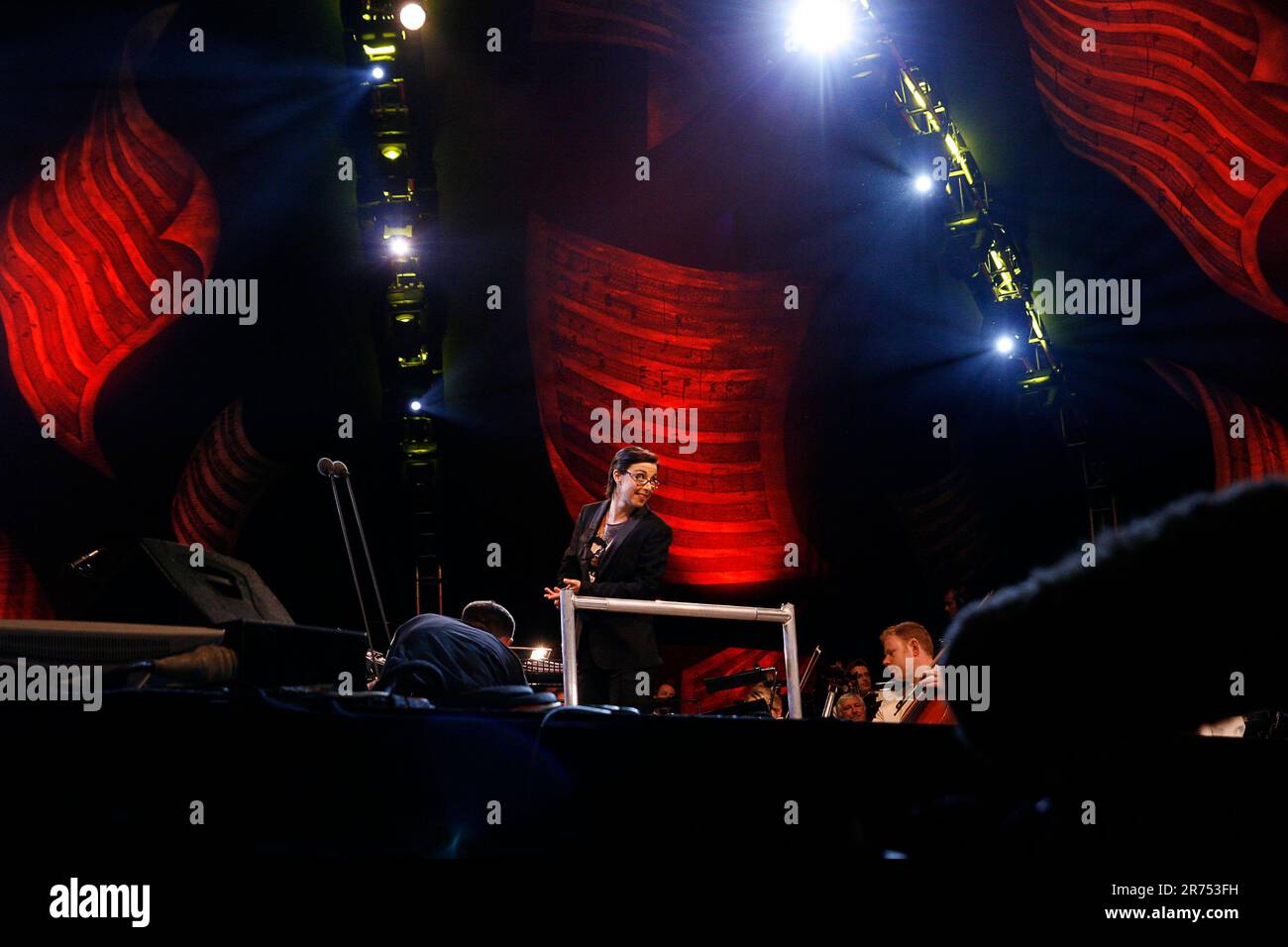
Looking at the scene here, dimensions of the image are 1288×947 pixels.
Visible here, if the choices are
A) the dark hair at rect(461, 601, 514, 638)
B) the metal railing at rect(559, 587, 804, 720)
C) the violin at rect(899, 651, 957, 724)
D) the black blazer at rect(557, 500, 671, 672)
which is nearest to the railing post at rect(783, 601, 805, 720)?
the metal railing at rect(559, 587, 804, 720)

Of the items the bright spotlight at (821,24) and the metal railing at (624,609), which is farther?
the bright spotlight at (821,24)

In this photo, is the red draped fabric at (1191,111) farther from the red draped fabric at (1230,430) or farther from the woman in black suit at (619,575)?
the woman in black suit at (619,575)

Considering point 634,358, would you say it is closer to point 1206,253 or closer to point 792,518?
point 792,518

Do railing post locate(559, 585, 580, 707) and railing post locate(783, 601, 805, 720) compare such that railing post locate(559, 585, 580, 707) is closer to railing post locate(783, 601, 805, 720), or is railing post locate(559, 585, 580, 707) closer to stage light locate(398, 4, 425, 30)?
railing post locate(783, 601, 805, 720)

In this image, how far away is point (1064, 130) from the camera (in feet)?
23.6

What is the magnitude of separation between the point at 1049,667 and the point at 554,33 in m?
7.50

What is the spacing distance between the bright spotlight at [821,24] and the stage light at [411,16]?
2452mm

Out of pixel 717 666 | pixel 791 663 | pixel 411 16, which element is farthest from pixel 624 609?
pixel 717 666

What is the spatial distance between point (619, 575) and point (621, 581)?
0.10ft

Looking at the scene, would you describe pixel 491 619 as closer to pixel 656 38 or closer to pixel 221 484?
pixel 221 484

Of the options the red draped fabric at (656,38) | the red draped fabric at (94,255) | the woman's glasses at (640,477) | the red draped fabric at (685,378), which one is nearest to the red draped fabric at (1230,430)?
the red draped fabric at (685,378)

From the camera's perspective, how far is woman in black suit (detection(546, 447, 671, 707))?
→ 395 cm

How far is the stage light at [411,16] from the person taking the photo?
6297 mm
